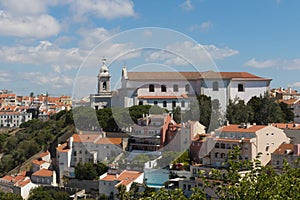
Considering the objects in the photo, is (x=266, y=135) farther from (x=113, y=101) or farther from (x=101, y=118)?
(x=113, y=101)

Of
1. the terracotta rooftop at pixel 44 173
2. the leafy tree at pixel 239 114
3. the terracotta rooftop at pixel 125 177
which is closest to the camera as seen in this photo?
the terracotta rooftop at pixel 125 177

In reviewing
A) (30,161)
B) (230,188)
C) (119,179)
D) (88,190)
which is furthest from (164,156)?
(230,188)

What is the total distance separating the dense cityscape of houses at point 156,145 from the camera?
15.3m

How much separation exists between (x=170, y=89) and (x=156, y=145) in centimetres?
883

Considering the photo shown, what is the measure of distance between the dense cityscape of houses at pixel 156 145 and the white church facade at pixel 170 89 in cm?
5

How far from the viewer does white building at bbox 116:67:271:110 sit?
24.9 m

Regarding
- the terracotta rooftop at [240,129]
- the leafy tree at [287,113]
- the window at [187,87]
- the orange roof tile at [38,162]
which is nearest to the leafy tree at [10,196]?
the orange roof tile at [38,162]

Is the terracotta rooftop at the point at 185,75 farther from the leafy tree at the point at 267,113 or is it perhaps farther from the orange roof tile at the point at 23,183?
the orange roof tile at the point at 23,183

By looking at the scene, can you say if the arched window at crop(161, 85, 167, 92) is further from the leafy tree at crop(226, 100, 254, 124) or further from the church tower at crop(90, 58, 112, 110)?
the leafy tree at crop(226, 100, 254, 124)

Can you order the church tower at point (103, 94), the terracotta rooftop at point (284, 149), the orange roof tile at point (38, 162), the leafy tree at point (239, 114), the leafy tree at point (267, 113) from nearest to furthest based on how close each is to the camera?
the terracotta rooftop at point (284, 149) < the leafy tree at point (239, 114) < the leafy tree at point (267, 113) < the orange roof tile at point (38, 162) < the church tower at point (103, 94)

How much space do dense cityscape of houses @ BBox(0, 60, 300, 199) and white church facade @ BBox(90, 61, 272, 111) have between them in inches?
2.1

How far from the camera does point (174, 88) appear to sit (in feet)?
84.1

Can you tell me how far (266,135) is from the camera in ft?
50.9

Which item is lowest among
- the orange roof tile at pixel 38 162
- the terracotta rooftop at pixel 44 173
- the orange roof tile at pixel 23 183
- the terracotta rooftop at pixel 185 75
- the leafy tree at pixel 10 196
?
the leafy tree at pixel 10 196
